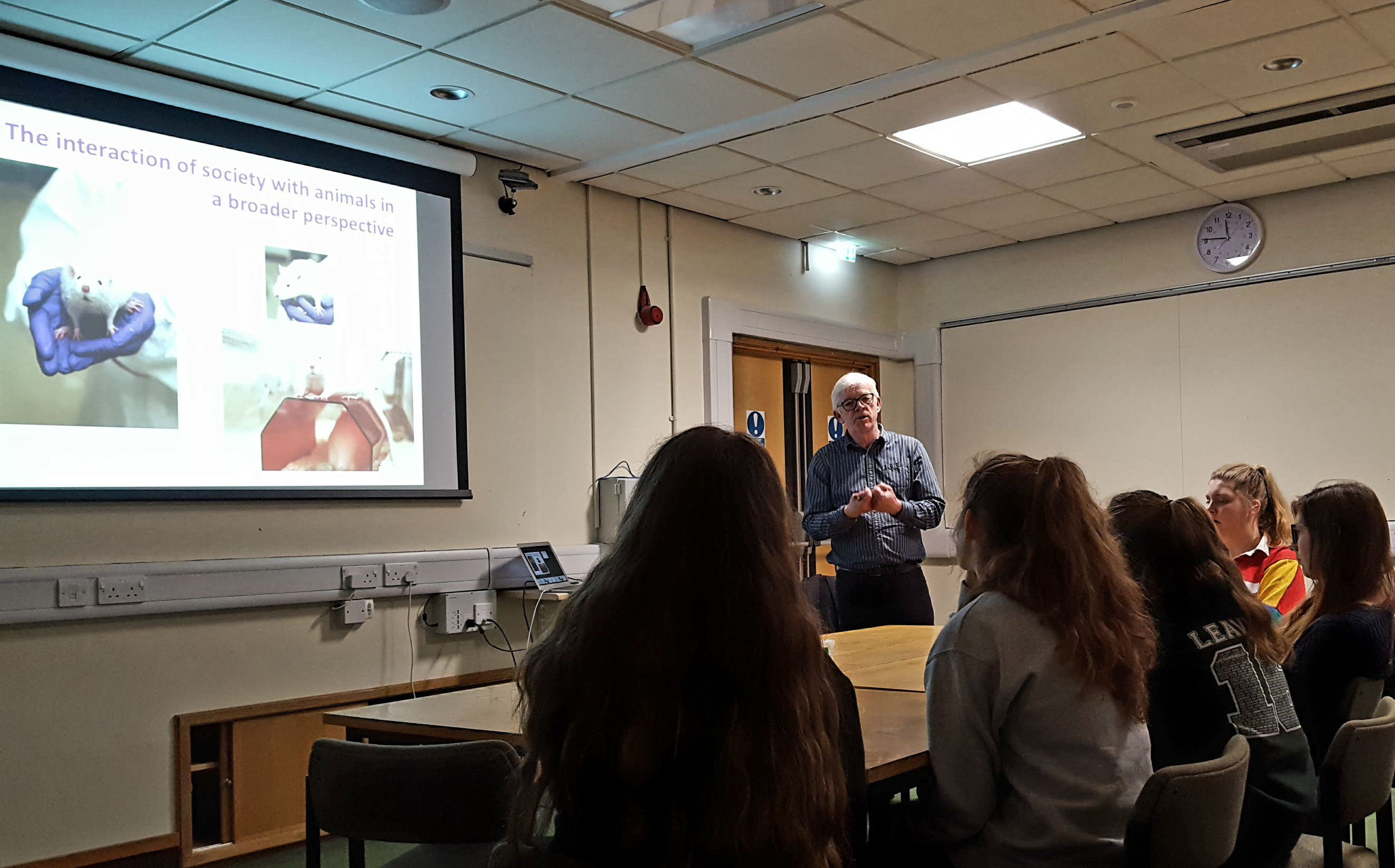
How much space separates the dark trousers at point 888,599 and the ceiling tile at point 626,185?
2038mm

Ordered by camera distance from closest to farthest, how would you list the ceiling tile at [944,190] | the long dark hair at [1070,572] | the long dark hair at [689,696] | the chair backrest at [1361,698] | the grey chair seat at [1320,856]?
1. the long dark hair at [689,696]
2. the long dark hair at [1070,572]
3. the grey chair seat at [1320,856]
4. the chair backrest at [1361,698]
5. the ceiling tile at [944,190]

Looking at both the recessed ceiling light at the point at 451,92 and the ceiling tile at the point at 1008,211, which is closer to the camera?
the recessed ceiling light at the point at 451,92

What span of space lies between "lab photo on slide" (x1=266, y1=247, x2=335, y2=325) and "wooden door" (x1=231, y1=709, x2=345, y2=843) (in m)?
1.49

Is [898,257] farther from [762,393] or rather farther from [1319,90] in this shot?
[1319,90]

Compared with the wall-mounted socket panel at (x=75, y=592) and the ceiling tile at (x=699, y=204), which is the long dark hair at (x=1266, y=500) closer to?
the ceiling tile at (x=699, y=204)

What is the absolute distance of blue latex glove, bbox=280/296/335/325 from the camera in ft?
14.1

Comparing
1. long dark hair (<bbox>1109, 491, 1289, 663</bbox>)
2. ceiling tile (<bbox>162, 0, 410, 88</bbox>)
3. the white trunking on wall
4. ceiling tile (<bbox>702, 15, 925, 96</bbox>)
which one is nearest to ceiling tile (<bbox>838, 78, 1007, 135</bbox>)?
ceiling tile (<bbox>702, 15, 925, 96</bbox>)

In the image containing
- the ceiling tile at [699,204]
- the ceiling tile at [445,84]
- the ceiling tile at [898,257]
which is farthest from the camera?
the ceiling tile at [898,257]

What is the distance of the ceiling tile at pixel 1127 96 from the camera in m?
4.14

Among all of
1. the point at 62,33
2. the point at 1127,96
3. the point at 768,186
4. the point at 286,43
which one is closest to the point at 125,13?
the point at 62,33

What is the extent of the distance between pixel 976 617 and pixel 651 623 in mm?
727

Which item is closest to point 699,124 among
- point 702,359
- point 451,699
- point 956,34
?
point 956,34

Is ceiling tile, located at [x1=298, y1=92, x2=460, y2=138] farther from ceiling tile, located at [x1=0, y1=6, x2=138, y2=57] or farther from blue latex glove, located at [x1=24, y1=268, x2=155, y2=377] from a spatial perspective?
blue latex glove, located at [x1=24, y1=268, x2=155, y2=377]

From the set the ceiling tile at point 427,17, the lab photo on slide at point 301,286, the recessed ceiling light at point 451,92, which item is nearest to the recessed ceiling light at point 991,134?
the recessed ceiling light at point 451,92
